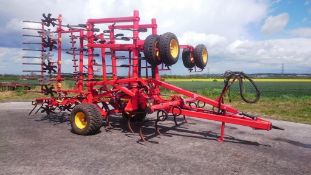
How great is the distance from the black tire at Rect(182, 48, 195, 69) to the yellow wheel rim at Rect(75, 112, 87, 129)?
3.85 meters

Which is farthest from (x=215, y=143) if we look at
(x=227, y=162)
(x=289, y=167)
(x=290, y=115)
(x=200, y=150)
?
(x=290, y=115)

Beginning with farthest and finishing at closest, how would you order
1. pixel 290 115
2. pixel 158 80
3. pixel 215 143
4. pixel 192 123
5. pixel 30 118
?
1. pixel 290 115
2. pixel 30 118
3. pixel 192 123
4. pixel 158 80
5. pixel 215 143

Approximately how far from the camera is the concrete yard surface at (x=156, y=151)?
6.19 metres

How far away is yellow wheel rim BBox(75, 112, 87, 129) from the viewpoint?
9.61 m

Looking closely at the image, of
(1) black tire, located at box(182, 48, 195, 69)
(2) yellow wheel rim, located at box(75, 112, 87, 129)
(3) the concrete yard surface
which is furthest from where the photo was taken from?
(1) black tire, located at box(182, 48, 195, 69)

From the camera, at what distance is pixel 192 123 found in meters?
11.5

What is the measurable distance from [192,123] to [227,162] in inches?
193

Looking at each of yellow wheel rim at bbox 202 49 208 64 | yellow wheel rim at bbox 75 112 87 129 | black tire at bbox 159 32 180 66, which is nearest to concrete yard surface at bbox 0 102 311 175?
yellow wheel rim at bbox 75 112 87 129

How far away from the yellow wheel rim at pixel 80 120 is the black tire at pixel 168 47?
287cm

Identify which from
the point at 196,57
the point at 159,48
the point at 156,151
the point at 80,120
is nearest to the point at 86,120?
the point at 80,120

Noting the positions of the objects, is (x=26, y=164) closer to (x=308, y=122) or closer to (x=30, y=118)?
(x=30, y=118)

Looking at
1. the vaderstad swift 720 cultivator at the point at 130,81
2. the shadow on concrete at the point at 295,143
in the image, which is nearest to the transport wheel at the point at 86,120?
the vaderstad swift 720 cultivator at the point at 130,81

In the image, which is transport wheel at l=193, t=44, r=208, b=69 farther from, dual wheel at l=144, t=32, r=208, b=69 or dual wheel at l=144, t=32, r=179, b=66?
dual wheel at l=144, t=32, r=179, b=66

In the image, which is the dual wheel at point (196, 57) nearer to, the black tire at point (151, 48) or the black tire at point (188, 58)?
the black tire at point (188, 58)
